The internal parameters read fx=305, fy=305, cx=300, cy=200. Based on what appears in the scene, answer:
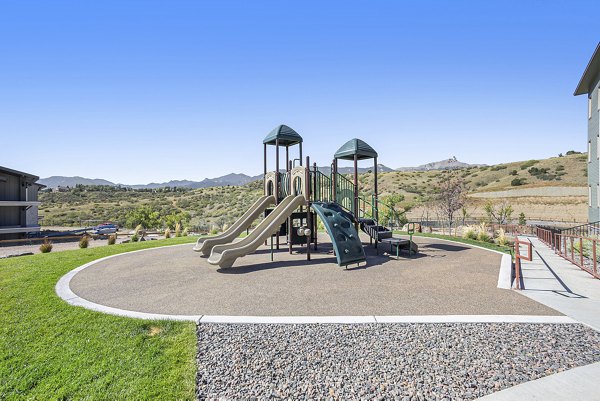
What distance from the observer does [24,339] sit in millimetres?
4719

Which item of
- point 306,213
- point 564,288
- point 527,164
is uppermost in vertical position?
point 527,164

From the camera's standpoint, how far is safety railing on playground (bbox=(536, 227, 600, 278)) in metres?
8.38

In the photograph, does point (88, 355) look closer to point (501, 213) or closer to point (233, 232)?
point (233, 232)

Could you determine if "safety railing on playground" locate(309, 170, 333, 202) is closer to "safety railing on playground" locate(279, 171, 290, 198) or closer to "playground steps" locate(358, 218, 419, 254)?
"safety railing on playground" locate(279, 171, 290, 198)

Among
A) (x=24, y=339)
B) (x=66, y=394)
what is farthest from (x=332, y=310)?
(x=24, y=339)

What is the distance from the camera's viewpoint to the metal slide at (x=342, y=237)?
983 centimetres

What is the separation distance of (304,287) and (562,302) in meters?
5.43

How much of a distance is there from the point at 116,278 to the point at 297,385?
719 centimetres

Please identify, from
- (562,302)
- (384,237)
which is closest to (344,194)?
(384,237)

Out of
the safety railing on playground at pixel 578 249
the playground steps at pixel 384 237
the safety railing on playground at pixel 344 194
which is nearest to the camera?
the safety railing on playground at pixel 578 249

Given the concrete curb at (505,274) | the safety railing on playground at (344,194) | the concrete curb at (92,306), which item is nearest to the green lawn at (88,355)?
the concrete curb at (92,306)

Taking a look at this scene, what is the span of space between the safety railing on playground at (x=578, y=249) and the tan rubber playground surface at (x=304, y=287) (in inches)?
84.8

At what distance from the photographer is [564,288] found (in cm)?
734

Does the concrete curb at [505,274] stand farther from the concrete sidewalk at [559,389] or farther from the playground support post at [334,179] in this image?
the playground support post at [334,179]
